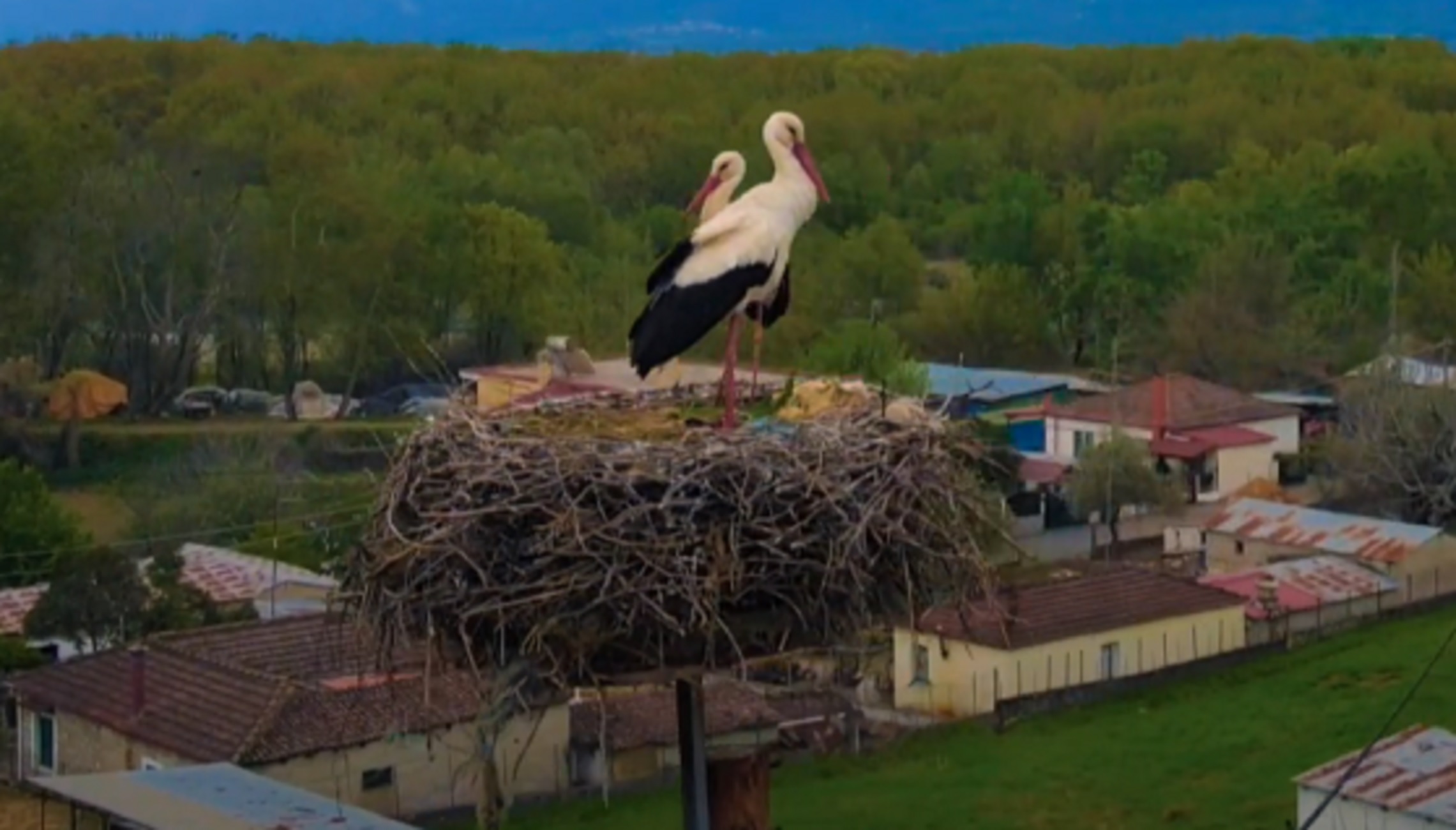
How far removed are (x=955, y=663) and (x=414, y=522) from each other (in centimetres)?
1979

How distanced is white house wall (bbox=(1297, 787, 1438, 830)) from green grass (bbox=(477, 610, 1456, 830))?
5.27ft

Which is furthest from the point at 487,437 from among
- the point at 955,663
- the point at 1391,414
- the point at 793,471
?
the point at 1391,414

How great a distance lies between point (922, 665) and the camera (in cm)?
2852

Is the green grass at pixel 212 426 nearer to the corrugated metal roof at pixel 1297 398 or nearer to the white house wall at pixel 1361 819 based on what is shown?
the corrugated metal roof at pixel 1297 398

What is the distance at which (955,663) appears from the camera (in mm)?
28094

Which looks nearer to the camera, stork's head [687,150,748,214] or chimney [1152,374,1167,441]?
stork's head [687,150,748,214]

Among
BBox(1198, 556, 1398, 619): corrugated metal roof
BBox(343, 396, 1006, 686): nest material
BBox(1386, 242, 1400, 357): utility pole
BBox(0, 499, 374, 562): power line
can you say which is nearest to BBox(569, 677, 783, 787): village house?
BBox(1198, 556, 1398, 619): corrugated metal roof

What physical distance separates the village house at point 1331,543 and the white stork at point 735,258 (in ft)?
78.0

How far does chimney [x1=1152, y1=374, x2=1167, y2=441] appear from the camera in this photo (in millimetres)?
42062

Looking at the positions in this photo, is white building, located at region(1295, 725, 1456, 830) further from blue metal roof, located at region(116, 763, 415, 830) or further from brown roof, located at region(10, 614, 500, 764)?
brown roof, located at region(10, 614, 500, 764)

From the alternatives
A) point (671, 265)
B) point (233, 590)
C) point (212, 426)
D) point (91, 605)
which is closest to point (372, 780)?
point (91, 605)

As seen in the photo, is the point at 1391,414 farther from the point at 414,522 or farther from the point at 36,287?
the point at 414,522

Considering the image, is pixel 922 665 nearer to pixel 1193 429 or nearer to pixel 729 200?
pixel 1193 429

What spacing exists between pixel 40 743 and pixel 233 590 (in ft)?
17.3
